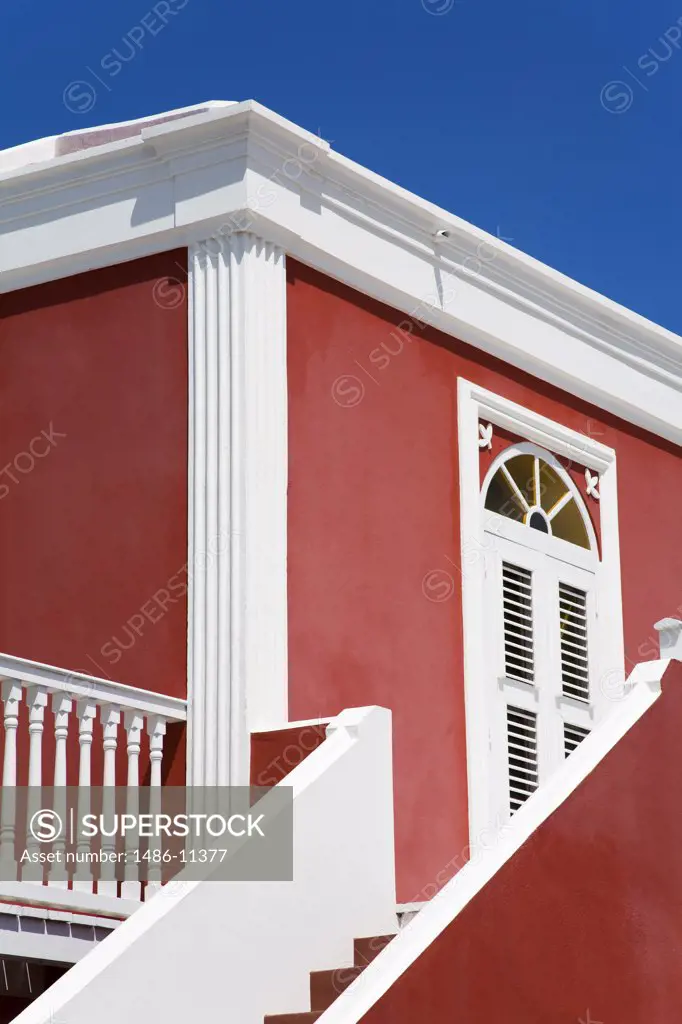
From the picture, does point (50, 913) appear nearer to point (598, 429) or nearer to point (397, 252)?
point (397, 252)

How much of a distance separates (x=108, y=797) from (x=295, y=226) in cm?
335

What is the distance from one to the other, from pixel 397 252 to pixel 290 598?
2383 millimetres

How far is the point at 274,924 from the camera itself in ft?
24.2

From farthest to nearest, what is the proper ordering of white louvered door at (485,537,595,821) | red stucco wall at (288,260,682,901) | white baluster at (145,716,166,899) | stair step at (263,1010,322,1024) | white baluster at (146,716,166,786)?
1. white louvered door at (485,537,595,821)
2. red stucco wall at (288,260,682,901)
3. white baluster at (146,716,166,786)
4. white baluster at (145,716,166,899)
5. stair step at (263,1010,322,1024)

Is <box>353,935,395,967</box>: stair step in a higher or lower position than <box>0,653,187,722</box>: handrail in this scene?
lower

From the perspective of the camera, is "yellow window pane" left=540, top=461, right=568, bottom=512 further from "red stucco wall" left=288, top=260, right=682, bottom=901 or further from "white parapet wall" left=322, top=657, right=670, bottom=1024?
"white parapet wall" left=322, top=657, right=670, bottom=1024

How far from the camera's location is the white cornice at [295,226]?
32.1 ft

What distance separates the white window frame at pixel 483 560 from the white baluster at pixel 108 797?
2.25 metres

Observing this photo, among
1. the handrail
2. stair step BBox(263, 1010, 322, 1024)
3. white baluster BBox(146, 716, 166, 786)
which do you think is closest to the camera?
stair step BBox(263, 1010, 322, 1024)

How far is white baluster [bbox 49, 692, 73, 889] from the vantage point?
7.88 metres

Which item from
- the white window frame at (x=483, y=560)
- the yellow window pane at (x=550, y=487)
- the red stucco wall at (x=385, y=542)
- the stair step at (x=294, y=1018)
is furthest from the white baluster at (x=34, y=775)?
the yellow window pane at (x=550, y=487)

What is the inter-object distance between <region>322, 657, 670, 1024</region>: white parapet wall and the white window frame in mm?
1815

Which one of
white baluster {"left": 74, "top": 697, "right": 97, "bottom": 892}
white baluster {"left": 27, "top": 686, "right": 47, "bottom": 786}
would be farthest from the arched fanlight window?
white baluster {"left": 27, "top": 686, "right": 47, "bottom": 786}

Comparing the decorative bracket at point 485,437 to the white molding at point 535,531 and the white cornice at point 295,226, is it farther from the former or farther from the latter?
the white cornice at point 295,226
